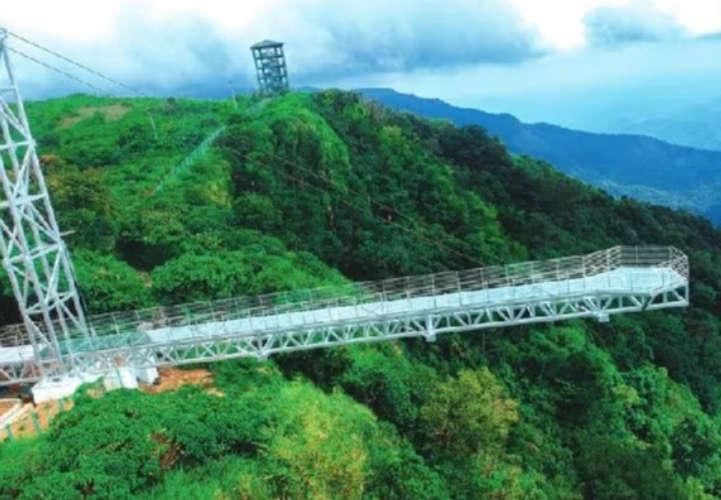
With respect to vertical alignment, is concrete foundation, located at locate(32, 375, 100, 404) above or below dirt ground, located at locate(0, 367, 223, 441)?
above

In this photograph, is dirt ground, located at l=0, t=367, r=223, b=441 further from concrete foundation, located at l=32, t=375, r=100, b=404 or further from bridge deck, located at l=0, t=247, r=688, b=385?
bridge deck, located at l=0, t=247, r=688, b=385

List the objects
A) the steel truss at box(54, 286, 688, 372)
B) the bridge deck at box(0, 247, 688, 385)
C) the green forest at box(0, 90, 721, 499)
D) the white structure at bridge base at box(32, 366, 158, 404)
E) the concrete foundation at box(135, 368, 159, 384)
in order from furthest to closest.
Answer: the concrete foundation at box(135, 368, 159, 384)
the steel truss at box(54, 286, 688, 372)
the bridge deck at box(0, 247, 688, 385)
the white structure at bridge base at box(32, 366, 158, 404)
the green forest at box(0, 90, 721, 499)

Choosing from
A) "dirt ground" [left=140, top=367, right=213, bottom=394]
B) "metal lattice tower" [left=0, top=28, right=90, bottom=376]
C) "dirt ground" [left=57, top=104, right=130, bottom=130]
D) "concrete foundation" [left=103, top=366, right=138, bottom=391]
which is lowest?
"dirt ground" [left=140, top=367, right=213, bottom=394]

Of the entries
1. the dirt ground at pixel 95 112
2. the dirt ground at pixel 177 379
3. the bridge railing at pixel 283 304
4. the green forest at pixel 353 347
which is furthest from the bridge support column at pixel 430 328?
the dirt ground at pixel 95 112

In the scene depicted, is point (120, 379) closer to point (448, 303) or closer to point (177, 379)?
point (177, 379)

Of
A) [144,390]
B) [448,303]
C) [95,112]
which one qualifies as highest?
[95,112]

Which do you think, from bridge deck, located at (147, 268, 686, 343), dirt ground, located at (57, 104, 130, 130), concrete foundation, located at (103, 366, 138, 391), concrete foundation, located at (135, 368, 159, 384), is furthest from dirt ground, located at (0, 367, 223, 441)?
dirt ground, located at (57, 104, 130, 130)

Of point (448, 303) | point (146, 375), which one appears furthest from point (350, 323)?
point (146, 375)

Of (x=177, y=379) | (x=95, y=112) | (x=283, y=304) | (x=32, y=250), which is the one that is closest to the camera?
(x=32, y=250)

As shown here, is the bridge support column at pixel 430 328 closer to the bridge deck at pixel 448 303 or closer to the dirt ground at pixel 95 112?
the bridge deck at pixel 448 303
